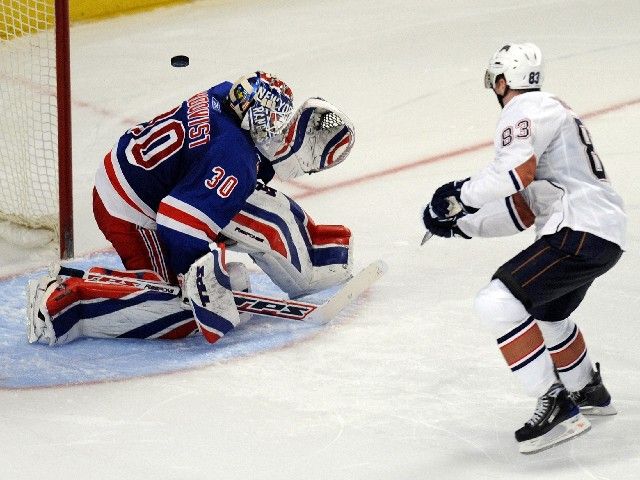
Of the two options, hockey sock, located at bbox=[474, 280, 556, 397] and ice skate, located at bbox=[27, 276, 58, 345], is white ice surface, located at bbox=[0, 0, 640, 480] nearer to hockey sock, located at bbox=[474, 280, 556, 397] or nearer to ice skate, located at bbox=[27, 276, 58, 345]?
hockey sock, located at bbox=[474, 280, 556, 397]

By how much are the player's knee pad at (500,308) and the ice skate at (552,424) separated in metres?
0.19

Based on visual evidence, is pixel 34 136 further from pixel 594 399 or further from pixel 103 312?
pixel 594 399

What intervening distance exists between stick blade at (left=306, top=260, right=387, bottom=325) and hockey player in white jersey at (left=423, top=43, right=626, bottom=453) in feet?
2.39

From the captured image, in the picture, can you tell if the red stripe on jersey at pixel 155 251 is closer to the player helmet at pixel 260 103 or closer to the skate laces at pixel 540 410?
the player helmet at pixel 260 103

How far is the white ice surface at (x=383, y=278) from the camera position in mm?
3100

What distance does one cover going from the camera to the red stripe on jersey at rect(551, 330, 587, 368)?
3246mm

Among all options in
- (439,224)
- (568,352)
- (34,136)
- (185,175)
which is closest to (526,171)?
(439,224)

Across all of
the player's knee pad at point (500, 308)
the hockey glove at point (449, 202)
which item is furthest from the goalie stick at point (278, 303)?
the player's knee pad at point (500, 308)

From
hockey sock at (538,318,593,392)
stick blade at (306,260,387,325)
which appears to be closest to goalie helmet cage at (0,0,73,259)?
stick blade at (306,260,387,325)

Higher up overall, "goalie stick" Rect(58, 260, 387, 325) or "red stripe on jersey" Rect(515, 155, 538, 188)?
"red stripe on jersey" Rect(515, 155, 538, 188)

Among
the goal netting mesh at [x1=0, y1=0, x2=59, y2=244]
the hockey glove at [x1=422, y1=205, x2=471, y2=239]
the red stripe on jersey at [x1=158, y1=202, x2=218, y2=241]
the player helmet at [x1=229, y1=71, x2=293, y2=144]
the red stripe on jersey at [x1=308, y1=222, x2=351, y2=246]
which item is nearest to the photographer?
the hockey glove at [x1=422, y1=205, x2=471, y2=239]

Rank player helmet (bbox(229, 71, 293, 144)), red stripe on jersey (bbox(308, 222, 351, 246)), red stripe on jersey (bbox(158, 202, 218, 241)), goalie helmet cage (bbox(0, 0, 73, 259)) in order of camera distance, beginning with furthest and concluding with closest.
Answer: goalie helmet cage (bbox(0, 0, 73, 259)) < red stripe on jersey (bbox(308, 222, 351, 246)) < player helmet (bbox(229, 71, 293, 144)) < red stripe on jersey (bbox(158, 202, 218, 241))

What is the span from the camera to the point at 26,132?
4.87 m

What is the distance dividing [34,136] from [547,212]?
2200 mm
